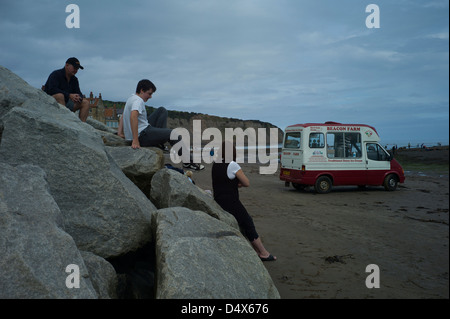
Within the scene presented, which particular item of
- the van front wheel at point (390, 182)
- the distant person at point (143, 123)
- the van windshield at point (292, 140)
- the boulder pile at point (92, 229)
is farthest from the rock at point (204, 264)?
the van front wheel at point (390, 182)

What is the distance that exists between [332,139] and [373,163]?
2139 mm

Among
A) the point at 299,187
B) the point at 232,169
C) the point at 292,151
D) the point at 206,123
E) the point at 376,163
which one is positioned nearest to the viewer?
the point at 232,169

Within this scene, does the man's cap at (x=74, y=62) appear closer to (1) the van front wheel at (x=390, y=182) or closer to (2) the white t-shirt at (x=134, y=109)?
(2) the white t-shirt at (x=134, y=109)

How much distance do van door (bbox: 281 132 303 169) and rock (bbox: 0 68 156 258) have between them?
9709 millimetres

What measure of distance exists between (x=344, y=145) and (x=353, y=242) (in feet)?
24.2

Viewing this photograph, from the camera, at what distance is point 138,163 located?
Result: 603 cm

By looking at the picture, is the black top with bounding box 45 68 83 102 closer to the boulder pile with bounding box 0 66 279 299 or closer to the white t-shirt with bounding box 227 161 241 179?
the boulder pile with bounding box 0 66 279 299

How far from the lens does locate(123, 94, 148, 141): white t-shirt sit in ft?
20.8

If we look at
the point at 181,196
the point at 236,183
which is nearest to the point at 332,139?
the point at 236,183

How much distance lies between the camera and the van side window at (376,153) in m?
13.9

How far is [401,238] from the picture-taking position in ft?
22.8

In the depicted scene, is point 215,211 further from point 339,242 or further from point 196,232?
point 339,242

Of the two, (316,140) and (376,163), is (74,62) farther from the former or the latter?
(376,163)
